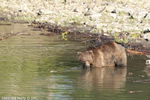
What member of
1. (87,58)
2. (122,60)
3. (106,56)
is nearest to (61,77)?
(87,58)

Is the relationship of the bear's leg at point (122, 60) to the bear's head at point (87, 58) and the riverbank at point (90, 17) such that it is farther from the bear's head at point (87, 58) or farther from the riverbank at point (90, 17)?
the riverbank at point (90, 17)

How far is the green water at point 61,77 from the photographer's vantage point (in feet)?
32.0

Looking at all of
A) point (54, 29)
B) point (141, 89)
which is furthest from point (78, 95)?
point (54, 29)

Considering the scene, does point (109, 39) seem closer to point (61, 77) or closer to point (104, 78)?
point (104, 78)

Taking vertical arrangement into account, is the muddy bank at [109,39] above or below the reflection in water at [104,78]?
above

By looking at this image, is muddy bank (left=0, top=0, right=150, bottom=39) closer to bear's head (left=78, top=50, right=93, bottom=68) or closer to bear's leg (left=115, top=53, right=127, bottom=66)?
bear's leg (left=115, top=53, right=127, bottom=66)

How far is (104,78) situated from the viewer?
12.3 meters

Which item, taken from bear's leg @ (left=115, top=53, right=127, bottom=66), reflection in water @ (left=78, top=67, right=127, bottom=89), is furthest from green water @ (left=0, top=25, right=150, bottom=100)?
bear's leg @ (left=115, top=53, right=127, bottom=66)

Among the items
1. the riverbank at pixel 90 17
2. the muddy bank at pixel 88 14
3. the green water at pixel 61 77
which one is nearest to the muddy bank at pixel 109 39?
the riverbank at pixel 90 17

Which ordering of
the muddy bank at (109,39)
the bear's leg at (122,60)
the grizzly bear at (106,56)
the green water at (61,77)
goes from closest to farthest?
the green water at (61,77) < the grizzly bear at (106,56) < the bear's leg at (122,60) < the muddy bank at (109,39)

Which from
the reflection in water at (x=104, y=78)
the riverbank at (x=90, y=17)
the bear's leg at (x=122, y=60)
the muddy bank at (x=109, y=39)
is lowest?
the reflection in water at (x=104, y=78)

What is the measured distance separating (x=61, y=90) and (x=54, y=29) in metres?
16.2

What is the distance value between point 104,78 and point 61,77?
131 centimetres

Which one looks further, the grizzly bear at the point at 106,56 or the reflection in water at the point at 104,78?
the grizzly bear at the point at 106,56
